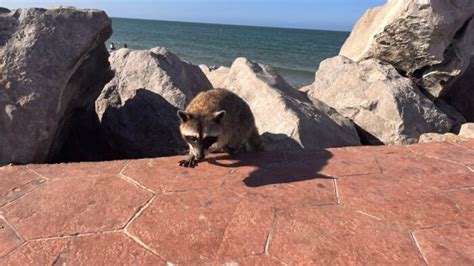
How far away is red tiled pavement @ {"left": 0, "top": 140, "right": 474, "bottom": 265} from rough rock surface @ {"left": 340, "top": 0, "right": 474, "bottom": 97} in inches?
160

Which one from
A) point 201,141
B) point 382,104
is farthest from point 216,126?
point 382,104

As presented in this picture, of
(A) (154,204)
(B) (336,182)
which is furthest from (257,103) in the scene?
(A) (154,204)

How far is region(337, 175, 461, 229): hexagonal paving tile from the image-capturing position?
319 centimetres

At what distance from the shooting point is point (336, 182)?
3.78 m

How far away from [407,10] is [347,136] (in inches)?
108

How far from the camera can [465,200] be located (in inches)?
137

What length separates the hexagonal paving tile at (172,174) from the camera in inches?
145

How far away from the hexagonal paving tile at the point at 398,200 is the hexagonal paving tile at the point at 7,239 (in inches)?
88.0

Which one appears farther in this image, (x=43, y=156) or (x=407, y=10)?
(x=407, y=10)

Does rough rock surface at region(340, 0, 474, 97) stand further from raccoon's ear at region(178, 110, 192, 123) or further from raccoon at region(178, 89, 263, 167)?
raccoon's ear at region(178, 110, 192, 123)

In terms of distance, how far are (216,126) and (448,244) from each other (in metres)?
2.46

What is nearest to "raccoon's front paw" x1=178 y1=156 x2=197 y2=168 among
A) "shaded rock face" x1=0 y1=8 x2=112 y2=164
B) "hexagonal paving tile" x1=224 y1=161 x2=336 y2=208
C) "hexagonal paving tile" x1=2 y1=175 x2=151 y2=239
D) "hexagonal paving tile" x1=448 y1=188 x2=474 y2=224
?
"hexagonal paving tile" x1=224 y1=161 x2=336 y2=208

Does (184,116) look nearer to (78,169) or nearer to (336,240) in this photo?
(78,169)

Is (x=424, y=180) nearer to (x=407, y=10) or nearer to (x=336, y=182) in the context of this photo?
(x=336, y=182)
